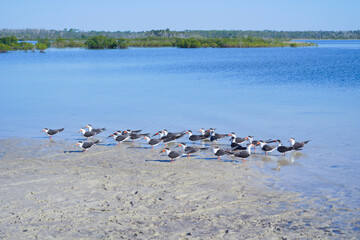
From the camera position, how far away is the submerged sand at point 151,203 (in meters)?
8.96

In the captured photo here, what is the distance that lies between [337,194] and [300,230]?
9.31 ft

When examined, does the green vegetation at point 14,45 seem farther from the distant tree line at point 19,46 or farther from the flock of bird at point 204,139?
the flock of bird at point 204,139

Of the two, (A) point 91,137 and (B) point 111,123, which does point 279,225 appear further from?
(B) point 111,123

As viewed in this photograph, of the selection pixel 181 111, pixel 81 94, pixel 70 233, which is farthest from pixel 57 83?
pixel 70 233

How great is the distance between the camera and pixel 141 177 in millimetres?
12734

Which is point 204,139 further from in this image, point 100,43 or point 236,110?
point 100,43

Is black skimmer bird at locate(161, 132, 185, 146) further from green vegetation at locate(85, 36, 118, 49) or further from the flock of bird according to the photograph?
green vegetation at locate(85, 36, 118, 49)

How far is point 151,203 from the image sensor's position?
10.5 meters

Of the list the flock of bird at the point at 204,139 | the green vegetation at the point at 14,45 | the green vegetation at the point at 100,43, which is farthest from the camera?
the green vegetation at the point at 100,43

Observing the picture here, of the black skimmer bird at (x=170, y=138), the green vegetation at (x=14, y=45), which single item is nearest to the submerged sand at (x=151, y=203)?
the black skimmer bird at (x=170, y=138)

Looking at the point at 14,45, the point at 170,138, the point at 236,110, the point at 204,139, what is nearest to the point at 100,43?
the point at 14,45

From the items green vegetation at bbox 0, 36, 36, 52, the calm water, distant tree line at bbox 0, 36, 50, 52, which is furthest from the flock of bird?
green vegetation at bbox 0, 36, 36, 52

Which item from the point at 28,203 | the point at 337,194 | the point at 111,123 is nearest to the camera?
the point at 28,203

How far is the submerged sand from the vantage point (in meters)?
8.96
